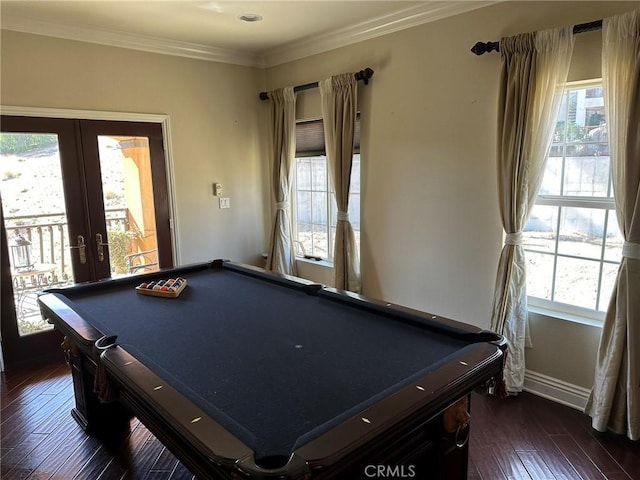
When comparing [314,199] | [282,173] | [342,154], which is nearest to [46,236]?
[282,173]

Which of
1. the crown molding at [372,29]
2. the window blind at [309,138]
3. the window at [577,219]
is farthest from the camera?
the window blind at [309,138]

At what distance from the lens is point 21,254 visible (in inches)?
135

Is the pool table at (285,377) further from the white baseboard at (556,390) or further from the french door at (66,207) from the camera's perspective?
the white baseboard at (556,390)

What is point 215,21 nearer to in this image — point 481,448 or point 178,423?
point 178,423

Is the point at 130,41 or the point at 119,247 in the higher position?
the point at 130,41

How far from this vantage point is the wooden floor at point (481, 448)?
86.1 inches

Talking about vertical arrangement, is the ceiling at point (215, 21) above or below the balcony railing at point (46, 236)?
above

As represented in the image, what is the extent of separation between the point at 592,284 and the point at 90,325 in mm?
2918

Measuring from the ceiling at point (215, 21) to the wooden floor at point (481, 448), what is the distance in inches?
106

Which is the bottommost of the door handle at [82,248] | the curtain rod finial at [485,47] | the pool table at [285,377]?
the pool table at [285,377]

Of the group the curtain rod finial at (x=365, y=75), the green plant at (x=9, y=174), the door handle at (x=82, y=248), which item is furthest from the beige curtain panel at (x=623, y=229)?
the green plant at (x=9, y=174)

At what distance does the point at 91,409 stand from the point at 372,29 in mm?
3383

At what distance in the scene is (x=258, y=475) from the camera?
987 millimetres

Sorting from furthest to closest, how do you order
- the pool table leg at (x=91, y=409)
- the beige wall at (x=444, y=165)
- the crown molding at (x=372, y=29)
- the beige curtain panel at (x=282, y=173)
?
1. the beige curtain panel at (x=282, y=173)
2. the crown molding at (x=372, y=29)
3. the beige wall at (x=444, y=165)
4. the pool table leg at (x=91, y=409)
